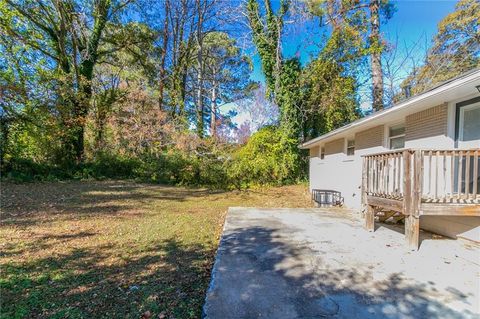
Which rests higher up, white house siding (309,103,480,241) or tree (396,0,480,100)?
tree (396,0,480,100)

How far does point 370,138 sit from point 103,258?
24.1 ft

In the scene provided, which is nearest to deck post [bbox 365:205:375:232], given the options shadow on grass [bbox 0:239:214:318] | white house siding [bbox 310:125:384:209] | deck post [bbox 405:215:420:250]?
deck post [bbox 405:215:420:250]

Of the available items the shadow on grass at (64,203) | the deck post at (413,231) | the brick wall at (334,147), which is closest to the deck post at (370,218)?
the deck post at (413,231)

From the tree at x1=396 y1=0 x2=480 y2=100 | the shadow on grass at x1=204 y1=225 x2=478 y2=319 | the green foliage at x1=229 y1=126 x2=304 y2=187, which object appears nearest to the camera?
the shadow on grass at x1=204 y1=225 x2=478 y2=319

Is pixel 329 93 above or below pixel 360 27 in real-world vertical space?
below

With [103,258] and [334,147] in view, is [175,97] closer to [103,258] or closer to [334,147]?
[334,147]

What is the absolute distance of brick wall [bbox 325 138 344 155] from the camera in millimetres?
9789

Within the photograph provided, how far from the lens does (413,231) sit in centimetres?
402

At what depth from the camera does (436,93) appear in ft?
13.8

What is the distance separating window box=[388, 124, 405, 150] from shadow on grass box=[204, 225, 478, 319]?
14.2 feet

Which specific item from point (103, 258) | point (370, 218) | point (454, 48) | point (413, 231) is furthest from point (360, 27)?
point (103, 258)

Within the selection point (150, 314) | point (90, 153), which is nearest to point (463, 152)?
point (150, 314)

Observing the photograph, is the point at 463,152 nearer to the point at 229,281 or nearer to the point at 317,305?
the point at 317,305

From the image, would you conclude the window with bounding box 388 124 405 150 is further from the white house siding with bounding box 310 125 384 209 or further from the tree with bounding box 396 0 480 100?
the tree with bounding box 396 0 480 100
